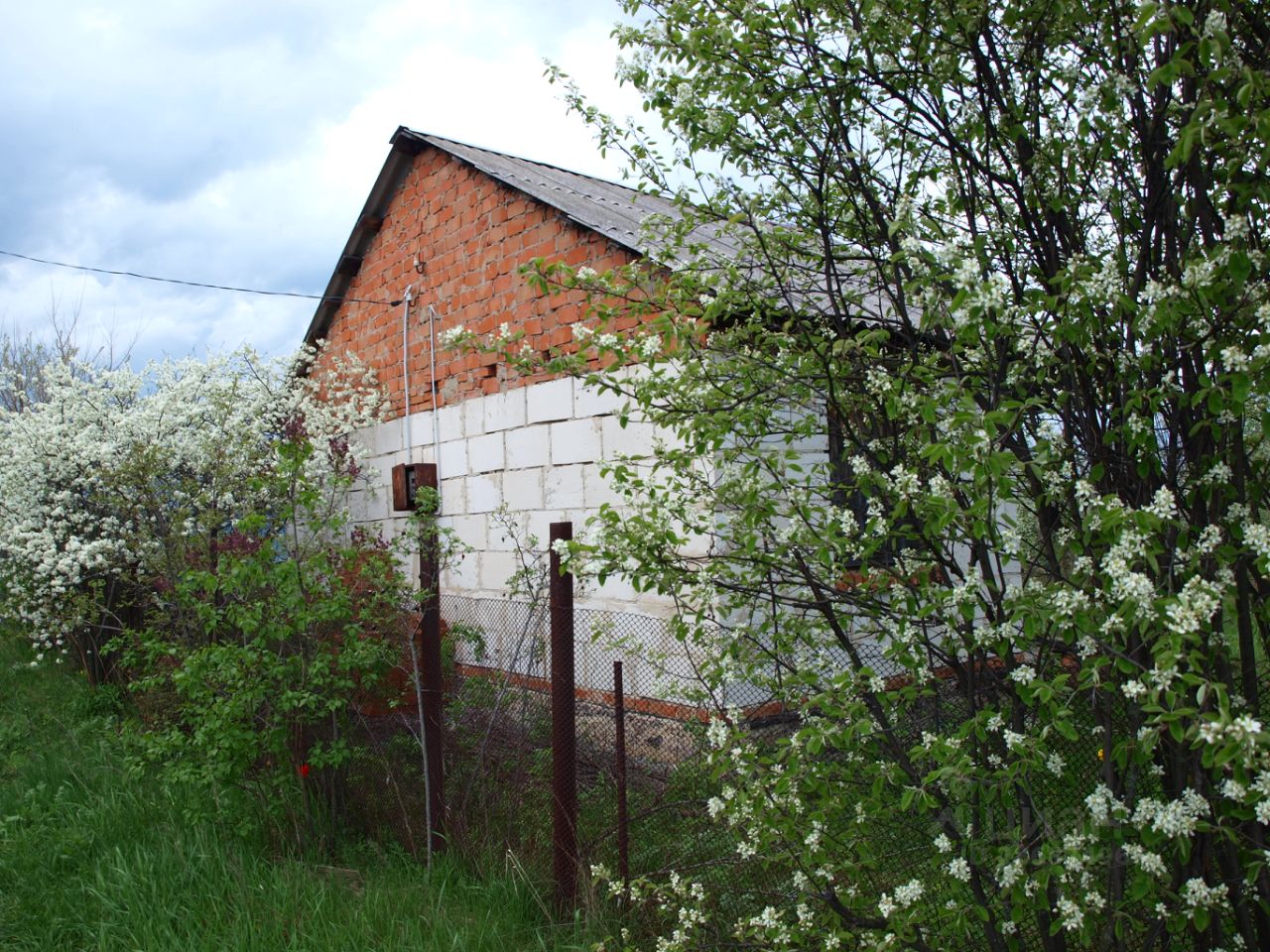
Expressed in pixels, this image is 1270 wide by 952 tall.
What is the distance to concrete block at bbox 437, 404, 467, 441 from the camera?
8852 mm

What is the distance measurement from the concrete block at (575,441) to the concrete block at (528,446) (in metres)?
0.11

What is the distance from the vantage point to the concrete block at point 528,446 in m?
7.60

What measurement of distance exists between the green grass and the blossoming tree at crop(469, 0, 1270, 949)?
1.16 m

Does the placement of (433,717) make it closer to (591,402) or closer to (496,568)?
(591,402)

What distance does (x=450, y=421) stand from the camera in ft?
29.5

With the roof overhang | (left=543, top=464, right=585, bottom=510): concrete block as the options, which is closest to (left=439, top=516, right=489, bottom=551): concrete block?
(left=543, top=464, right=585, bottom=510): concrete block

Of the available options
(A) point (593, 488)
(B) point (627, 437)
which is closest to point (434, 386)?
(A) point (593, 488)

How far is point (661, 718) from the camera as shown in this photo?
18.1ft

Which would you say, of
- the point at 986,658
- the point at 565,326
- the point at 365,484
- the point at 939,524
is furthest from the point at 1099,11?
the point at 365,484

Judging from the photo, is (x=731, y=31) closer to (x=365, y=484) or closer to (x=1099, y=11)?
(x=1099, y=11)

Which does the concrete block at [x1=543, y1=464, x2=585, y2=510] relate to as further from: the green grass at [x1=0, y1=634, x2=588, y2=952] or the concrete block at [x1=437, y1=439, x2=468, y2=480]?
the green grass at [x1=0, y1=634, x2=588, y2=952]

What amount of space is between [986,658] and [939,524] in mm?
677

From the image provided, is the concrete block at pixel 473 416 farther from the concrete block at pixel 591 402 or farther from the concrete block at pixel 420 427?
the concrete block at pixel 591 402

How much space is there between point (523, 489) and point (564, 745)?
12.8 feet
